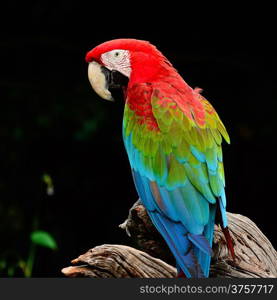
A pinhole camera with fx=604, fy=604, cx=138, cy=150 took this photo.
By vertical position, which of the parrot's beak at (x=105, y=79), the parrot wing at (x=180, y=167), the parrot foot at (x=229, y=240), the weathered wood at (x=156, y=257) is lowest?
the weathered wood at (x=156, y=257)

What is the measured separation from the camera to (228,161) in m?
4.67

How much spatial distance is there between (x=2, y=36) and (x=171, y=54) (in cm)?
135

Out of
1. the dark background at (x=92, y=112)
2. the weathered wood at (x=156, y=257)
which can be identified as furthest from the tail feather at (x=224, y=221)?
the dark background at (x=92, y=112)

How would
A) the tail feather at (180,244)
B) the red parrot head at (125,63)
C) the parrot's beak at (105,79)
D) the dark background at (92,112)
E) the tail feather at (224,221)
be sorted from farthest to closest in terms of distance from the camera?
1. the dark background at (92,112)
2. the parrot's beak at (105,79)
3. the red parrot head at (125,63)
4. the tail feather at (224,221)
5. the tail feather at (180,244)

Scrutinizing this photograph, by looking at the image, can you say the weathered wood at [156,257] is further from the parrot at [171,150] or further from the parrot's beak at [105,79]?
the parrot's beak at [105,79]

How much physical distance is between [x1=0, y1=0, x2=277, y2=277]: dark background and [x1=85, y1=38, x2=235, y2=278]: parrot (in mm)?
1709

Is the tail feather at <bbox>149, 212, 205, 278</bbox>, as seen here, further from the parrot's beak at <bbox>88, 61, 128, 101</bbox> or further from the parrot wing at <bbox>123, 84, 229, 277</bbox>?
the parrot's beak at <bbox>88, 61, 128, 101</bbox>

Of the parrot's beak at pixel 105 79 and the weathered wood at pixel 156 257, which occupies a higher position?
the parrot's beak at pixel 105 79

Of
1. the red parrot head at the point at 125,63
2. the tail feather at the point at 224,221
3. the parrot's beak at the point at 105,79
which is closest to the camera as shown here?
the tail feather at the point at 224,221

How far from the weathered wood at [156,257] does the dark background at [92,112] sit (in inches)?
72.7

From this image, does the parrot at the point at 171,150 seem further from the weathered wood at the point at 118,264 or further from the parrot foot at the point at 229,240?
the weathered wood at the point at 118,264

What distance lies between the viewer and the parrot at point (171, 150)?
7.48 ft

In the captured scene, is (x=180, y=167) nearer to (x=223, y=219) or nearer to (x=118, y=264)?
(x=223, y=219)

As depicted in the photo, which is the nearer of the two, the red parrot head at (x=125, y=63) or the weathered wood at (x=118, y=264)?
the weathered wood at (x=118, y=264)
